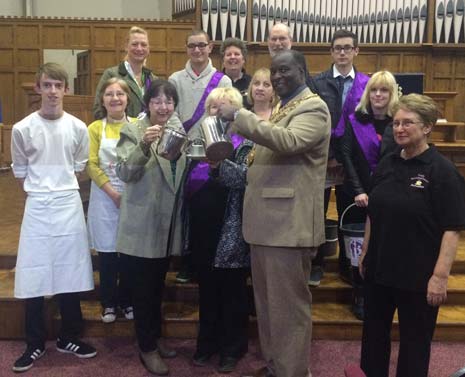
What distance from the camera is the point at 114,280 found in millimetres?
3023

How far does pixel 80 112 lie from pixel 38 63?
228 centimetres

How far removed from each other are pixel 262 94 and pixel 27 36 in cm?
612

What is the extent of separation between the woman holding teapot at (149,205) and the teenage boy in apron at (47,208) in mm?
325

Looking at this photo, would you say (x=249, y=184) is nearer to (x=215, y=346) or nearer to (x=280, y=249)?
(x=280, y=249)

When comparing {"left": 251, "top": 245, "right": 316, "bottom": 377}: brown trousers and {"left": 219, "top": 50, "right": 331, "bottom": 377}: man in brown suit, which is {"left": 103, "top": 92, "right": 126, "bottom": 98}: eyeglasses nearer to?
{"left": 219, "top": 50, "right": 331, "bottom": 377}: man in brown suit

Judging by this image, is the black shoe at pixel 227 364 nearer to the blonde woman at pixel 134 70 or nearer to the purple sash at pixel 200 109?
the purple sash at pixel 200 109

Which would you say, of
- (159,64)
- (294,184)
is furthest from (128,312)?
(159,64)

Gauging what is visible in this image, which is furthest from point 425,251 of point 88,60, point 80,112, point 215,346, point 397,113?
point 88,60

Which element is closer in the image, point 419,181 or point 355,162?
point 419,181

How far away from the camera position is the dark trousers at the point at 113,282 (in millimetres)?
2963

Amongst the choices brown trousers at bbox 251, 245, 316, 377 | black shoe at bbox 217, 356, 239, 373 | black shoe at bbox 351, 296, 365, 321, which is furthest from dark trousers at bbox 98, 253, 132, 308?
black shoe at bbox 351, 296, 365, 321

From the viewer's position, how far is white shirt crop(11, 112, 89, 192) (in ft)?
8.79

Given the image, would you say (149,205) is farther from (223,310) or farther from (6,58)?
(6,58)

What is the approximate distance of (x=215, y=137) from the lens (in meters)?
2.09
